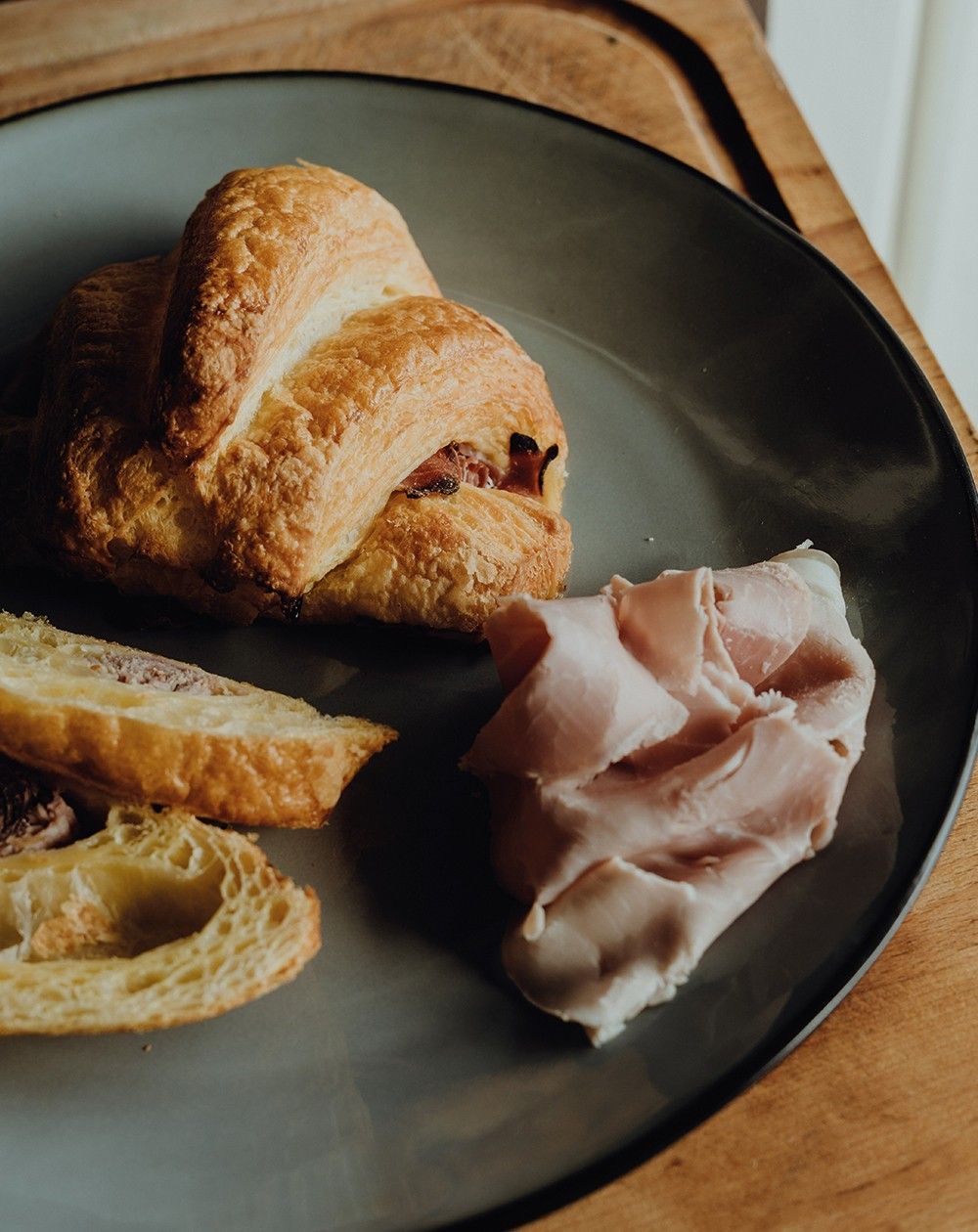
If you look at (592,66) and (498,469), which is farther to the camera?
(592,66)

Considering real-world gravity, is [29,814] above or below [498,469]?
below

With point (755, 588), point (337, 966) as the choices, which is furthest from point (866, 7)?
point (337, 966)

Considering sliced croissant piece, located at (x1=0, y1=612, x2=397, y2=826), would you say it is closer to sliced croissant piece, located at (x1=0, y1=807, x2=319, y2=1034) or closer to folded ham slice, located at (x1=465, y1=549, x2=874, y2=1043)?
sliced croissant piece, located at (x1=0, y1=807, x2=319, y2=1034)

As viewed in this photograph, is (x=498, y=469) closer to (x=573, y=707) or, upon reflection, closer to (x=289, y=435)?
(x=289, y=435)

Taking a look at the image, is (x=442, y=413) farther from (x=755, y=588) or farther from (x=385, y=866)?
(x=385, y=866)

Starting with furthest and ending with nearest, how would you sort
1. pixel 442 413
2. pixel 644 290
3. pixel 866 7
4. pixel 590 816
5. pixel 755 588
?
1. pixel 866 7
2. pixel 644 290
3. pixel 442 413
4. pixel 755 588
5. pixel 590 816

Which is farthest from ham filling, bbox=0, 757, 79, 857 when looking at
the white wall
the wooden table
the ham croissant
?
the white wall

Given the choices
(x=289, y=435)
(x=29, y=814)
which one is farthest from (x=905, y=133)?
(x=29, y=814)
